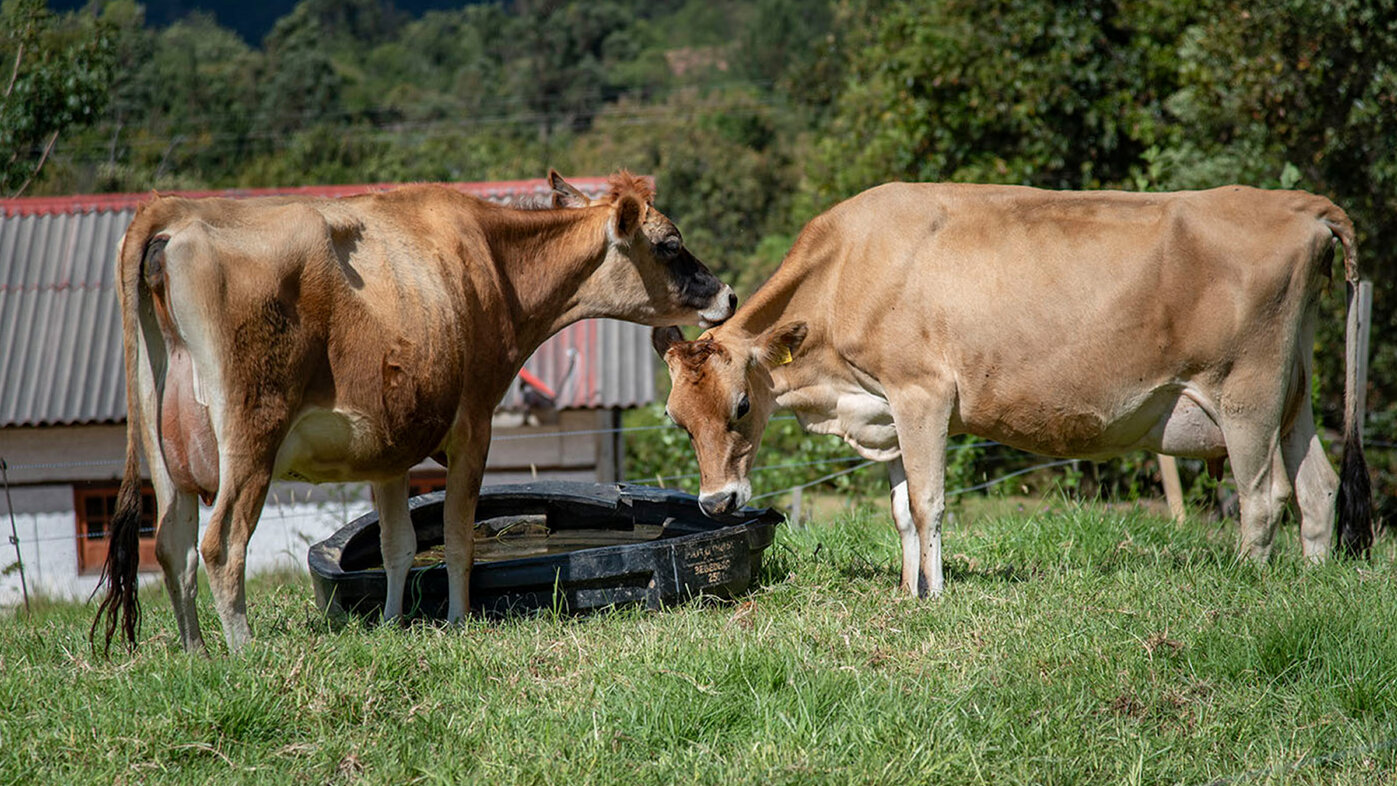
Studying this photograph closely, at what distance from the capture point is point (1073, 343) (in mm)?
6531

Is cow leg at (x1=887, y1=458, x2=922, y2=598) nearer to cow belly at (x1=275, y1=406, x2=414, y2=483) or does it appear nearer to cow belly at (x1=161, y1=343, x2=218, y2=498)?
cow belly at (x1=275, y1=406, x2=414, y2=483)

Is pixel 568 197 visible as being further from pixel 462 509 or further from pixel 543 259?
pixel 462 509

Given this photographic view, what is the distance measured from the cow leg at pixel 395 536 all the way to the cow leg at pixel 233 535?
967 mm

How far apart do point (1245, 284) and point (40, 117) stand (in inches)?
418

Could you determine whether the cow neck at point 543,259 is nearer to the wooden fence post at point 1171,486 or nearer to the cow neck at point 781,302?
the cow neck at point 781,302

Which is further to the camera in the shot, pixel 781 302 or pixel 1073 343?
pixel 781 302

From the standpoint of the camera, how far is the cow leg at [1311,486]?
6832 mm

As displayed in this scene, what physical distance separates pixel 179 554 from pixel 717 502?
2.63 meters

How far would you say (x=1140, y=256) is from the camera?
256 inches

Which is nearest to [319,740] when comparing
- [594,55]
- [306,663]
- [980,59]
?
[306,663]

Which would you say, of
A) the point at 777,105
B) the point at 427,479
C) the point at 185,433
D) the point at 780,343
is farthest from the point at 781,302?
the point at 777,105

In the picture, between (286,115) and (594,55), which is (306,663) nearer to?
(286,115)

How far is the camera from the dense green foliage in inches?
495

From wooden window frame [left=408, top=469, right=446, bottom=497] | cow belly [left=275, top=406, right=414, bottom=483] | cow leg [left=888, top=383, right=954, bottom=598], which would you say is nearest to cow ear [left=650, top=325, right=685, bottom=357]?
cow leg [left=888, top=383, right=954, bottom=598]
